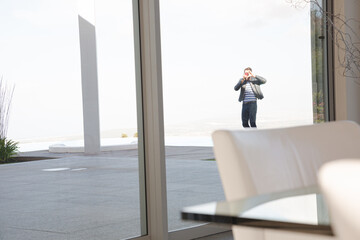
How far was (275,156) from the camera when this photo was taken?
5.85 ft

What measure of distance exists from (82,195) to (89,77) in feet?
2.29

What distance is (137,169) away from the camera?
3998 mm

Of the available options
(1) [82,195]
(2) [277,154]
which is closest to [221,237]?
(1) [82,195]

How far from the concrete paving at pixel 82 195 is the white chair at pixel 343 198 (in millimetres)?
2801

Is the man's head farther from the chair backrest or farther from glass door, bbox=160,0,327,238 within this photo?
the chair backrest

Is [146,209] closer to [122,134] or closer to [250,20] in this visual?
[122,134]

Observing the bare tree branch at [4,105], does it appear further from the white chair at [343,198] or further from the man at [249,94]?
the white chair at [343,198]

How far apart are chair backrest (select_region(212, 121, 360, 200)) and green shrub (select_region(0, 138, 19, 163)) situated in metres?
1.86

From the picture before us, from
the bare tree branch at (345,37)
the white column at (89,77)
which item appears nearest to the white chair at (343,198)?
the white column at (89,77)

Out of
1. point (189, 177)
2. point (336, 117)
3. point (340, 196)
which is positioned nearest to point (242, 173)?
point (340, 196)

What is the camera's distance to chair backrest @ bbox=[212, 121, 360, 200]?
164cm

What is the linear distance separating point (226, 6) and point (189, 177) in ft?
4.31

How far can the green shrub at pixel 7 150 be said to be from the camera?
10.7 feet

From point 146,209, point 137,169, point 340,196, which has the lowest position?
point 146,209
